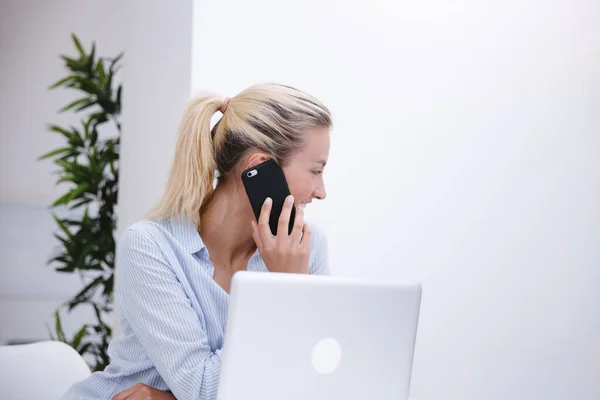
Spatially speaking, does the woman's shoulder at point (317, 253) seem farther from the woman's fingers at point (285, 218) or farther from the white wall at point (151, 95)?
the white wall at point (151, 95)

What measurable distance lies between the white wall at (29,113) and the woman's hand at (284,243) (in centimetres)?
372

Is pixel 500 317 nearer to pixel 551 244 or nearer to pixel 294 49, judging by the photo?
pixel 551 244

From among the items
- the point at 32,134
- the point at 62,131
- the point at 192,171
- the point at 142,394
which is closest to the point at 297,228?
the point at 192,171

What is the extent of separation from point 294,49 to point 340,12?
22 cm

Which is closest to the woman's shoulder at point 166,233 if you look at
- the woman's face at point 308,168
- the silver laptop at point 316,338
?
the woman's face at point 308,168

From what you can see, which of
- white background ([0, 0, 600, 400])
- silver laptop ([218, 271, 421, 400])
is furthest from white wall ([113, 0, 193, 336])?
silver laptop ([218, 271, 421, 400])

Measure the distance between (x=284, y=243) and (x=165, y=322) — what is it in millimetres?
312

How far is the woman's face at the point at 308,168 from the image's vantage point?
5.49 feet

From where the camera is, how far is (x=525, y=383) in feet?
8.92

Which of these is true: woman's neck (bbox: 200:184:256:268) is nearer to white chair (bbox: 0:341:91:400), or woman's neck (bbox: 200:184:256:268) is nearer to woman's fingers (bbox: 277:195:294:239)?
woman's fingers (bbox: 277:195:294:239)

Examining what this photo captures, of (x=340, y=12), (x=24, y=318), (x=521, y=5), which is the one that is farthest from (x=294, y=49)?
(x=24, y=318)

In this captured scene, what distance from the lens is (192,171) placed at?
1.64m

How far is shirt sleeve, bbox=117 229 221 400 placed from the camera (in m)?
1.32

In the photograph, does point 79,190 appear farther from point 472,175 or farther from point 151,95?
point 472,175
